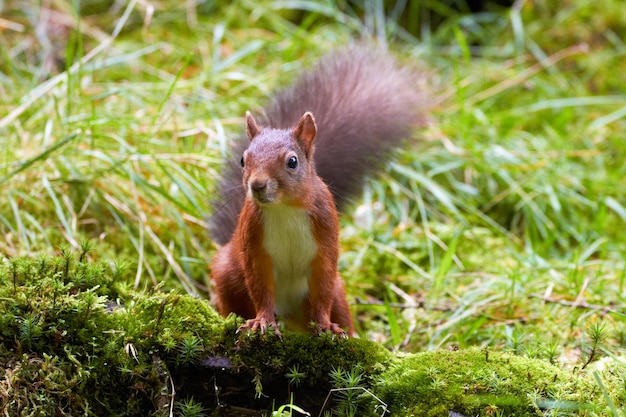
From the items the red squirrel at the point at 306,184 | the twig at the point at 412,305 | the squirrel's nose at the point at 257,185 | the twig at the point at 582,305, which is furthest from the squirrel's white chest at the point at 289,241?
the twig at the point at 582,305

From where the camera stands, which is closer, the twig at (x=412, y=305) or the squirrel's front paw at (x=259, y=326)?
the squirrel's front paw at (x=259, y=326)

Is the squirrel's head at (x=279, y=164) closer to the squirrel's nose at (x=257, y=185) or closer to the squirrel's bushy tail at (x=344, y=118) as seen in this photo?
the squirrel's nose at (x=257, y=185)

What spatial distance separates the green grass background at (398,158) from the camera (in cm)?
359

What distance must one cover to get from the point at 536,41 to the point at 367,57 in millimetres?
3286

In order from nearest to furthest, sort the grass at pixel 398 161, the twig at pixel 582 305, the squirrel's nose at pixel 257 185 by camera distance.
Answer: the squirrel's nose at pixel 257 185 → the twig at pixel 582 305 → the grass at pixel 398 161

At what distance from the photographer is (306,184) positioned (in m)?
2.59

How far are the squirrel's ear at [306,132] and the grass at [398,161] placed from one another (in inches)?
27.1

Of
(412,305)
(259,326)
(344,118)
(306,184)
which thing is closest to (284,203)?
(306,184)

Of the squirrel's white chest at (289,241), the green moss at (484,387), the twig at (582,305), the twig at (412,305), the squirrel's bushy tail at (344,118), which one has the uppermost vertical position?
the squirrel's bushy tail at (344,118)

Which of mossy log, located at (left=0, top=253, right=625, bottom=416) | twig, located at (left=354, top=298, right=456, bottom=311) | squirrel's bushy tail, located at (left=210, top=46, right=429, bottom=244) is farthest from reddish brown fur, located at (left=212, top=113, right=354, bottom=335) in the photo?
twig, located at (left=354, top=298, right=456, bottom=311)

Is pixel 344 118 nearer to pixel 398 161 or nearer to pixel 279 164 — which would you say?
pixel 279 164

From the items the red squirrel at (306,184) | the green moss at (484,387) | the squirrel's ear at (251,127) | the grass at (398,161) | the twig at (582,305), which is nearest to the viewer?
the green moss at (484,387)

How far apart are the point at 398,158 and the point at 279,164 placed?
121cm

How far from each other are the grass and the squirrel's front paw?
358mm
